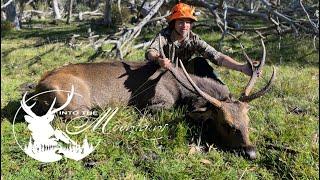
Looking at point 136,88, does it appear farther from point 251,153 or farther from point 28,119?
point 251,153

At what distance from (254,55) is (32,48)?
505cm

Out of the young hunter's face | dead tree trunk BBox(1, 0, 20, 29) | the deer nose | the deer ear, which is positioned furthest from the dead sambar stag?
dead tree trunk BBox(1, 0, 20, 29)

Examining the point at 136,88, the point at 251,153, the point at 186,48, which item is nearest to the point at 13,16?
the point at 186,48

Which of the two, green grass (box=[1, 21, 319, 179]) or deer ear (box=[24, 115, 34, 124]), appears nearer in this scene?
green grass (box=[1, 21, 319, 179])

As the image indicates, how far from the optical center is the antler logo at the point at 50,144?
5.13 m

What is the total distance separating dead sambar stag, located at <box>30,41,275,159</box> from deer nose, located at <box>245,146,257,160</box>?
42 centimetres

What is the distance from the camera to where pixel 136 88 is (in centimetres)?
652

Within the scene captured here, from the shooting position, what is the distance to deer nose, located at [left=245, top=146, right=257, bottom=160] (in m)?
5.30

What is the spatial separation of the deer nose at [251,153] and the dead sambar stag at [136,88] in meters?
0.42

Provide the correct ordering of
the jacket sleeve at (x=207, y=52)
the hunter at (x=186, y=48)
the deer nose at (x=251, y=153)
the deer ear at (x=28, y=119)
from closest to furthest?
1. the deer nose at (x=251, y=153)
2. the deer ear at (x=28, y=119)
3. the hunter at (x=186, y=48)
4. the jacket sleeve at (x=207, y=52)

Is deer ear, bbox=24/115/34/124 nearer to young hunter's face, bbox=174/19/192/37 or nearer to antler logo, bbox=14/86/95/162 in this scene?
antler logo, bbox=14/86/95/162

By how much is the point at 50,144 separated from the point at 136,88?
1.59 m

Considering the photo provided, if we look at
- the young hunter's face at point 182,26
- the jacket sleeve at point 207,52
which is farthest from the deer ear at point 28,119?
the jacket sleeve at point 207,52

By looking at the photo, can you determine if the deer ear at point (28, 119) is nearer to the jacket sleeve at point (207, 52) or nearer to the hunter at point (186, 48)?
the hunter at point (186, 48)
